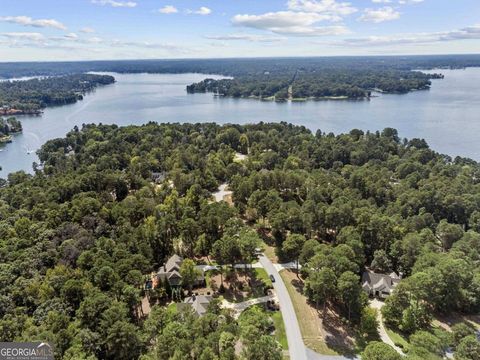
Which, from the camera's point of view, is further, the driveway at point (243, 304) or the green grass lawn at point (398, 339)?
the driveway at point (243, 304)

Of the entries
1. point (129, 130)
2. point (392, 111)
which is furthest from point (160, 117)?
point (392, 111)

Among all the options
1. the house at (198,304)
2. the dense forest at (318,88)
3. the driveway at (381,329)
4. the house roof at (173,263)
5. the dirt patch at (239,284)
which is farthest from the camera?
the dense forest at (318,88)

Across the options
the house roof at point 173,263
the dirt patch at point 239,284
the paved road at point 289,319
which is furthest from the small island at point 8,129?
the paved road at point 289,319

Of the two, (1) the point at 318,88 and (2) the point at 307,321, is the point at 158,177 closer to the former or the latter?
(2) the point at 307,321

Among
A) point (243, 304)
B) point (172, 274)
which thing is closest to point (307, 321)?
point (243, 304)

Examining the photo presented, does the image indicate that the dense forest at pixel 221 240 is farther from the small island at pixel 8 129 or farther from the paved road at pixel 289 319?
the small island at pixel 8 129

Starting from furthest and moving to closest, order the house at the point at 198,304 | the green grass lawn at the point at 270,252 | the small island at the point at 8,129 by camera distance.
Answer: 1. the small island at the point at 8,129
2. the green grass lawn at the point at 270,252
3. the house at the point at 198,304
